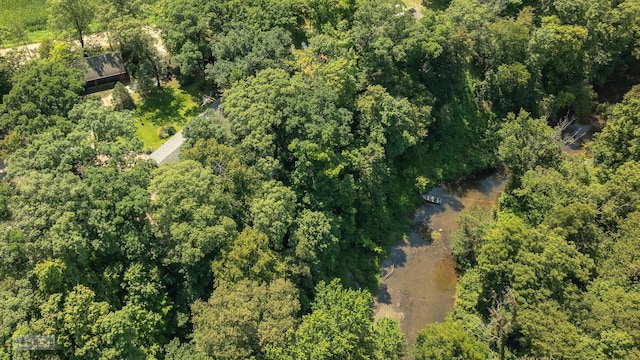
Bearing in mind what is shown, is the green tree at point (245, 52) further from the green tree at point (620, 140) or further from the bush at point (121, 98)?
the green tree at point (620, 140)

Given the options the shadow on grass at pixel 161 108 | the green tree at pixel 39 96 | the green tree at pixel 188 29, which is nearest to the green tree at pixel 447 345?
the shadow on grass at pixel 161 108

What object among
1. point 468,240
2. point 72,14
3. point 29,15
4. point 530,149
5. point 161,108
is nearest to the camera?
point 468,240

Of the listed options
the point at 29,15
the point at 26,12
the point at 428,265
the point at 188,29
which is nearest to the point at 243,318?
the point at 428,265

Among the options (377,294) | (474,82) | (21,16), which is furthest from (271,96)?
(21,16)

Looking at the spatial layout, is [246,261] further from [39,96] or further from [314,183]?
[39,96]

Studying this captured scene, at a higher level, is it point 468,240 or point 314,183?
point 314,183

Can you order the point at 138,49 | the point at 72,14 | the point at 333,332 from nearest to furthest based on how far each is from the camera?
1. the point at 333,332
2. the point at 138,49
3. the point at 72,14

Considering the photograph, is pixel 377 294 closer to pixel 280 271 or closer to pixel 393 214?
pixel 393 214
